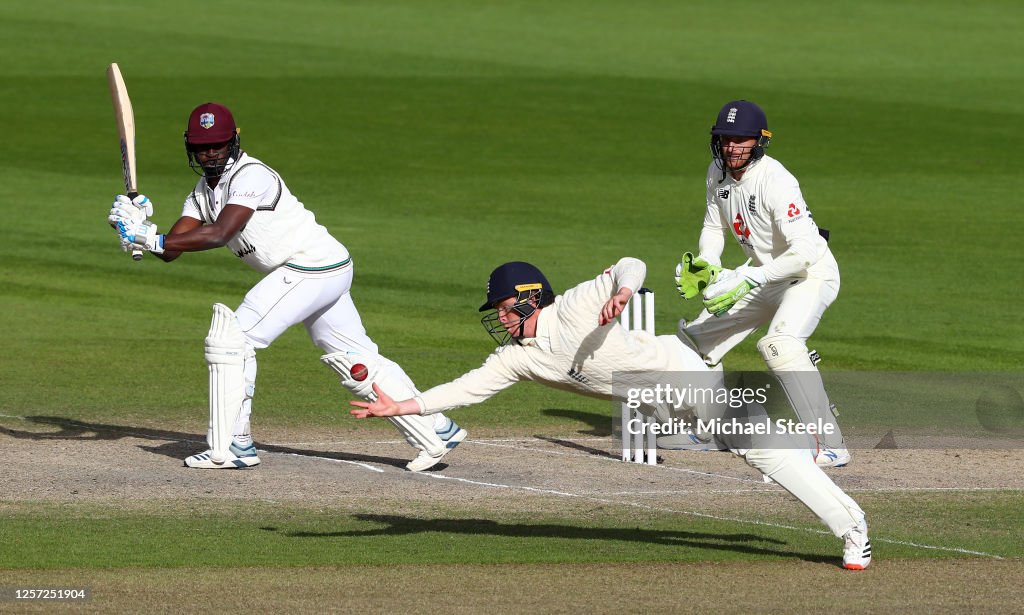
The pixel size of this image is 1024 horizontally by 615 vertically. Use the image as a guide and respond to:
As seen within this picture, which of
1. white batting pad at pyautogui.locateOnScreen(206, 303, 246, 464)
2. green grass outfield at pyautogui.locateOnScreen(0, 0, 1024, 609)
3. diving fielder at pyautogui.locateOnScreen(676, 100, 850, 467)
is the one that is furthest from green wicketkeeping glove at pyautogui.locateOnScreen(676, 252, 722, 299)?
white batting pad at pyautogui.locateOnScreen(206, 303, 246, 464)

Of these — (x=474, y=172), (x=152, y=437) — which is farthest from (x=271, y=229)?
(x=474, y=172)

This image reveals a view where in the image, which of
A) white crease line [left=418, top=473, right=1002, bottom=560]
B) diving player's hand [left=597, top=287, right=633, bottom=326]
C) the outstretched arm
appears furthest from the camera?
white crease line [left=418, top=473, right=1002, bottom=560]

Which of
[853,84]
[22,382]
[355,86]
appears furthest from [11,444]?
[853,84]

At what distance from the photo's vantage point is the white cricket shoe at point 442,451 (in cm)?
1004

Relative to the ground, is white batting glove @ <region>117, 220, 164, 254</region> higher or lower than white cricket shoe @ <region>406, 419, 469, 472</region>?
higher

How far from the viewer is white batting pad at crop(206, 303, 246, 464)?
973 centimetres

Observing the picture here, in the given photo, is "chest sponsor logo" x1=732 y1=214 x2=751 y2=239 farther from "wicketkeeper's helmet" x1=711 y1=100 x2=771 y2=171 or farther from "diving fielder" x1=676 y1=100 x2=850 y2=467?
"wicketkeeper's helmet" x1=711 y1=100 x2=771 y2=171

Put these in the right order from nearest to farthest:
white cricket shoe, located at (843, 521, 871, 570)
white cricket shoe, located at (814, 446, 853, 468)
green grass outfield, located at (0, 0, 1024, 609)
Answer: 1. white cricket shoe, located at (843, 521, 871, 570)
2. white cricket shoe, located at (814, 446, 853, 468)
3. green grass outfield, located at (0, 0, 1024, 609)

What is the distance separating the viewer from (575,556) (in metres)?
8.07

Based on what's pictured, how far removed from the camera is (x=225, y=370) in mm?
9727

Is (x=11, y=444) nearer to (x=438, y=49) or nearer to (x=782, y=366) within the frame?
(x=782, y=366)

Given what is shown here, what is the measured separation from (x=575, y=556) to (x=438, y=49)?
32.4 metres

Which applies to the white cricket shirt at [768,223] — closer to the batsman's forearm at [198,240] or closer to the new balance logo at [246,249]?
the new balance logo at [246,249]

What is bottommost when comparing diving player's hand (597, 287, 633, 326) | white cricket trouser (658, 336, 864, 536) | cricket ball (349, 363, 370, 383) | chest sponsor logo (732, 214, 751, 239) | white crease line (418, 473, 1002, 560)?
white crease line (418, 473, 1002, 560)
